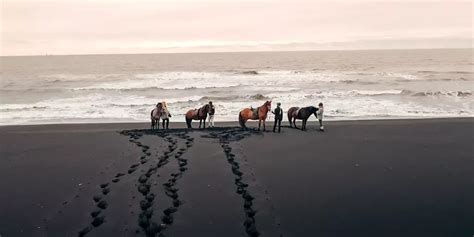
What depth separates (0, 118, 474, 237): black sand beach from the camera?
7.63 metres

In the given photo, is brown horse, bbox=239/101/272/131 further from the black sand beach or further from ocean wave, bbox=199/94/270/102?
ocean wave, bbox=199/94/270/102

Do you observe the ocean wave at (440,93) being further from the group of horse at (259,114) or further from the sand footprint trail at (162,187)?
the sand footprint trail at (162,187)

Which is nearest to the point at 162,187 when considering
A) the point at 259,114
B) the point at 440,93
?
the point at 259,114

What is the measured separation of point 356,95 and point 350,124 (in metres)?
13.8

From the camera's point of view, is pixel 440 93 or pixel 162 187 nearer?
pixel 162 187

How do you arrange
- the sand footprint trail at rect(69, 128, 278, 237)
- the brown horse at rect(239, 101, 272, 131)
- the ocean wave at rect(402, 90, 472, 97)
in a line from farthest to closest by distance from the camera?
the ocean wave at rect(402, 90, 472, 97), the brown horse at rect(239, 101, 272, 131), the sand footprint trail at rect(69, 128, 278, 237)

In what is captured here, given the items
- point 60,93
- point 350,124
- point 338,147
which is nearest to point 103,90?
point 60,93

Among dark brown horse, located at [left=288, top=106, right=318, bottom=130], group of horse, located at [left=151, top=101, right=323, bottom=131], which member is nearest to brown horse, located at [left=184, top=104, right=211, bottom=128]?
group of horse, located at [left=151, top=101, right=323, bottom=131]

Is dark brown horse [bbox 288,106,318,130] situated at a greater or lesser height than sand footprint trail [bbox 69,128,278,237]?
greater

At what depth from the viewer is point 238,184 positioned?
31.7 ft

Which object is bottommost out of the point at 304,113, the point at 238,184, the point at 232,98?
the point at 238,184

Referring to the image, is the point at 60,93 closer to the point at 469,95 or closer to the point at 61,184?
the point at 61,184

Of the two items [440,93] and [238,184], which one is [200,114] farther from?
[440,93]

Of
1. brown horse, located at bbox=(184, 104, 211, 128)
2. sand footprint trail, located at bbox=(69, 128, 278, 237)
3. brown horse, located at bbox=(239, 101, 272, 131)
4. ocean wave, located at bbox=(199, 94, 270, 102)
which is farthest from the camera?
ocean wave, located at bbox=(199, 94, 270, 102)
